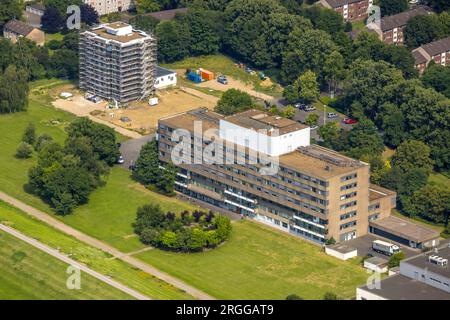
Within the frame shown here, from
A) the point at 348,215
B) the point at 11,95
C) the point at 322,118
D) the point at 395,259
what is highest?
the point at 348,215

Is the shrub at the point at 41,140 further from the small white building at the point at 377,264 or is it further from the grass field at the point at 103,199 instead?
the small white building at the point at 377,264

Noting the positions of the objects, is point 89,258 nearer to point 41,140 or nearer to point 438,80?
point 41,140

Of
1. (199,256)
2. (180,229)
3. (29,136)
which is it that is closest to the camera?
(199,256)

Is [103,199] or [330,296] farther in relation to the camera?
[103,199]

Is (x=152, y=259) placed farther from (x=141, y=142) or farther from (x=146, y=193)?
(x=141, y=142)

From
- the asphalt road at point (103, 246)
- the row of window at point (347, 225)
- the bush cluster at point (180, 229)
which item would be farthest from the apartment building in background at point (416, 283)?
the bush cluster at point (180, 229)

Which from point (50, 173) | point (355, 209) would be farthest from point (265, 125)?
point (50, 173)

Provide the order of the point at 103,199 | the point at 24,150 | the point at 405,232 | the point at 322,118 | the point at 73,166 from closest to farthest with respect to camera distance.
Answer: the point at 405,232 < the point at 73,166 < the point at 103,199 < the point at 24,150 < the point at 322,118

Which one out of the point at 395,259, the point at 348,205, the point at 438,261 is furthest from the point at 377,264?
the point at 348,205
